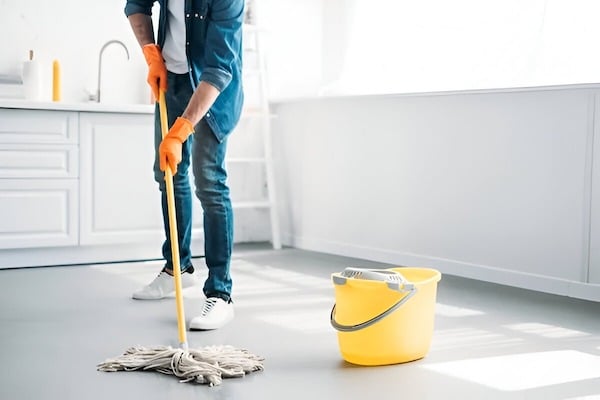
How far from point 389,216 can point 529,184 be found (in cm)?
91

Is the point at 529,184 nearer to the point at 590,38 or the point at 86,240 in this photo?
the point at 590,38

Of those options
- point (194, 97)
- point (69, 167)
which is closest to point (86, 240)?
point (69, 167)

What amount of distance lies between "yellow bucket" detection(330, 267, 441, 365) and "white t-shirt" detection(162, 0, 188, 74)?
99 cm

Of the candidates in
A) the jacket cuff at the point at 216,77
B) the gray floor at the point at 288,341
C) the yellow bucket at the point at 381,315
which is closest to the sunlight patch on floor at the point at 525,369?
the gray floor at the point at 288,341

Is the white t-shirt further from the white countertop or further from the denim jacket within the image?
the white countertop

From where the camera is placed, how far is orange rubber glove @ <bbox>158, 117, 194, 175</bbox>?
94.5 inches

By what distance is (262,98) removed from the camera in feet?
16.1

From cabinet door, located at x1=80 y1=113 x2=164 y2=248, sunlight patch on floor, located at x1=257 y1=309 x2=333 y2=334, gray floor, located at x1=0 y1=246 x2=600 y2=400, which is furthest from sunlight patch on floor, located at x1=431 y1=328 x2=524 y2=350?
cabinet door, located at x1=80 y1=113 x2=164 y2=248

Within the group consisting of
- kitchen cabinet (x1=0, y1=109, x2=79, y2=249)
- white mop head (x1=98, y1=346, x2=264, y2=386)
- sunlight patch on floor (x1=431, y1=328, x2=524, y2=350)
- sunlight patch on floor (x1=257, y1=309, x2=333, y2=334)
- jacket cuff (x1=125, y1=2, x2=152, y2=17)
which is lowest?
sunlight patch on floor (x1=257, y1=309, x2=333, y2=334)

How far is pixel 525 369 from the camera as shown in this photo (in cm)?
230

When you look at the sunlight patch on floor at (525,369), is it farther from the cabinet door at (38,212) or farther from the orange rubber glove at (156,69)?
the cabinet door at (38,212)

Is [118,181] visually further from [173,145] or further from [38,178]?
[173,145]

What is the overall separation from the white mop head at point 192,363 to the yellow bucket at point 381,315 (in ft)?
0.86

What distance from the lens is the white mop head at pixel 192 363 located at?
7.00 ft
